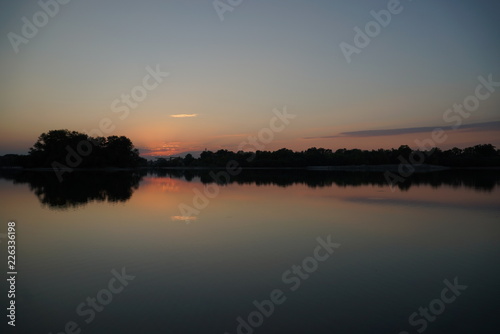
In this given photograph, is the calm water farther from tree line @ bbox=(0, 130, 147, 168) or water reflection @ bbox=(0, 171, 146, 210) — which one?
tree line @ bbox=(0, 130, 147, 168)

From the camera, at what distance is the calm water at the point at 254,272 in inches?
205

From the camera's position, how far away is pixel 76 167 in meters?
82.3


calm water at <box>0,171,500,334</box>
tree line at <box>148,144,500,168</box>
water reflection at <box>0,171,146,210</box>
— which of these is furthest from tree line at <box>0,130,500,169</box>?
calm water at <box>0,171,500,334</box>

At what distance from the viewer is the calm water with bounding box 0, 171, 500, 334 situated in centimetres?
521

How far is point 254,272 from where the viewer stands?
730 cm

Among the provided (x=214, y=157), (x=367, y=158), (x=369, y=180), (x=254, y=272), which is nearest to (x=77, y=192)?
(x=254, y=272)

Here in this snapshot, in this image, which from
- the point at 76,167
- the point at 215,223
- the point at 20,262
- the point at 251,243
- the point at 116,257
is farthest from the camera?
the point at 76,167

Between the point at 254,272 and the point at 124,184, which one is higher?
the point at 124,184

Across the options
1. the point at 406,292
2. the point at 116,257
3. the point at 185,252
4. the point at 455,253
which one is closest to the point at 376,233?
the point at 455,253

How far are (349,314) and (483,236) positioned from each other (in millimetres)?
7828

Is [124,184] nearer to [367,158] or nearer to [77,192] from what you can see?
[77,192]

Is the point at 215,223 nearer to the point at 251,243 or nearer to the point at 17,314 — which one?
the point at 251,243

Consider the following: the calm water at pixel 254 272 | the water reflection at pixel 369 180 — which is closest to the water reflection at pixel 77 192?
the calm water at pixel 254 272

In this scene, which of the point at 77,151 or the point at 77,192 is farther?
the point at 77,151
